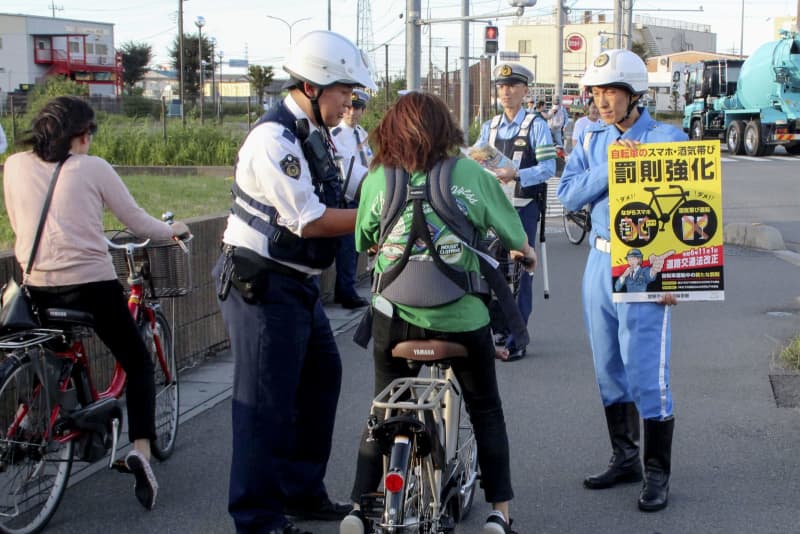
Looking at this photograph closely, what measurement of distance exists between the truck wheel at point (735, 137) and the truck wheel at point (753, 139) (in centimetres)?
22

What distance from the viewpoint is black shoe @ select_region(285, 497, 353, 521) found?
15.3 feet

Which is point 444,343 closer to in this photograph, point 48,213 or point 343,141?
point 48,213

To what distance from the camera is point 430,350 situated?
379 cm

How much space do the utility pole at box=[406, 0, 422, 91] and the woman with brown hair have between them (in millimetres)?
11930

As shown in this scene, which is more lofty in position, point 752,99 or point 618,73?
point 752,99

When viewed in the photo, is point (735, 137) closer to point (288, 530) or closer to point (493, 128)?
point (493, 128)

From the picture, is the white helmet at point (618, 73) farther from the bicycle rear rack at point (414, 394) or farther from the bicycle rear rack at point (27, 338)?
the bicycle rear rack at point (27, 338)

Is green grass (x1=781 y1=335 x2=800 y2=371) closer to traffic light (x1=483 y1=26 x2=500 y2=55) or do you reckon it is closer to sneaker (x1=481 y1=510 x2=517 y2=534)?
sneaker (x1=481 y1=510 x2=517 y2=534)

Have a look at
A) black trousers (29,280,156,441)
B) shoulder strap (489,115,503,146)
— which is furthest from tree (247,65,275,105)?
black trousers (29,280,156,441)

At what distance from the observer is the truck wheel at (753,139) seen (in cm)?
3350

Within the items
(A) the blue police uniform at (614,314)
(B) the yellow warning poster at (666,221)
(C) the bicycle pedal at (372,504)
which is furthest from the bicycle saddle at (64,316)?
(B) the yellow warning poster at (666,221)

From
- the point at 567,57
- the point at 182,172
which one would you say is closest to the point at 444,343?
the point at 182,172

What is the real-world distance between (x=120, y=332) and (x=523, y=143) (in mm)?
3904


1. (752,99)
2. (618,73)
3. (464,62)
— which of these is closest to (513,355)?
(618,73)
